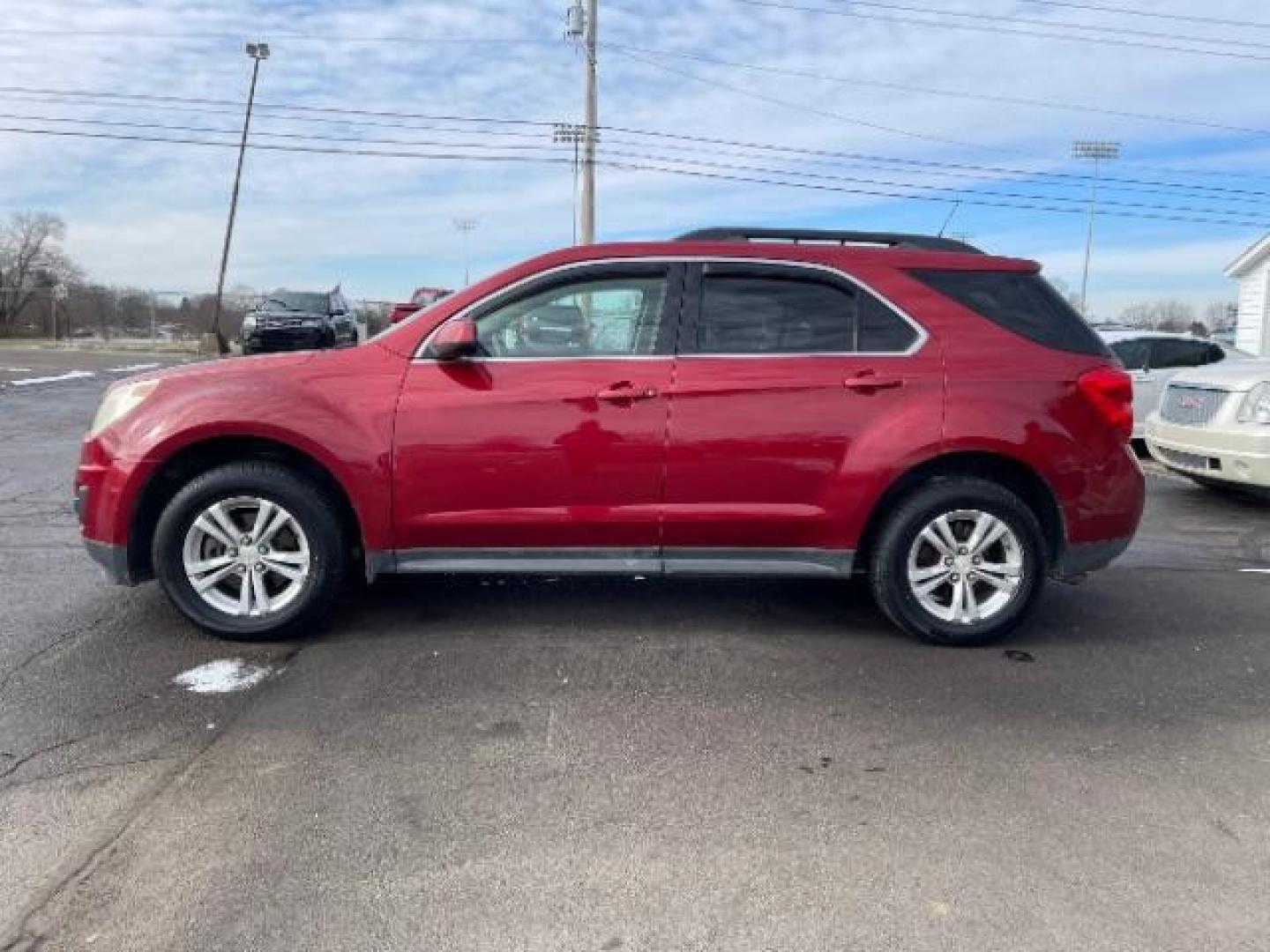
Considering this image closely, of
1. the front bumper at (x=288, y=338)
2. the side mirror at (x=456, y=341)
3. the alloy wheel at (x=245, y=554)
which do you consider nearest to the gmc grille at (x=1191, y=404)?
the side mirror at (x=456, y=341)

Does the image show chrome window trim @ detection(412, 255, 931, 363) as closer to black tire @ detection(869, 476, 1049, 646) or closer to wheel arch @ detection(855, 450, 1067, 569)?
wheel arch @ detection(855, 450, 1067, 569)

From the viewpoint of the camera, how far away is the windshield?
2477cm

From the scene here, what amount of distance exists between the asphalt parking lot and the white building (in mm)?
26871

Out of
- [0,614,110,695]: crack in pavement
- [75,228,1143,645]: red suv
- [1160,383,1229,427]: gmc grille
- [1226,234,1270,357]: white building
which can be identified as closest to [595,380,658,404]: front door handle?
[75,228,1143,645]: red suv

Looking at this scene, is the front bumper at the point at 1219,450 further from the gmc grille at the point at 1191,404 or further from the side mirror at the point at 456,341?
the side mirror at the point at 456,341

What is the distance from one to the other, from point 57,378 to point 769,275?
61.7 ft

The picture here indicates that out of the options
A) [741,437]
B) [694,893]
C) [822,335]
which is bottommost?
[694,893]

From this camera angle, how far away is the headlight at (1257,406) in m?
7.79

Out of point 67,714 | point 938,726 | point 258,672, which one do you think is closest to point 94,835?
point 67,714

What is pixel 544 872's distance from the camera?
2738 mm

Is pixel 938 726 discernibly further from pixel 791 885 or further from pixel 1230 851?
pixel 791 885

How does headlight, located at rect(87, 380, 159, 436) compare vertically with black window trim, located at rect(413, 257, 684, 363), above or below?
below

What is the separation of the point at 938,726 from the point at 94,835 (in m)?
2.83

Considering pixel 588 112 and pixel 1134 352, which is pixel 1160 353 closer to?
pixel 1134 352
